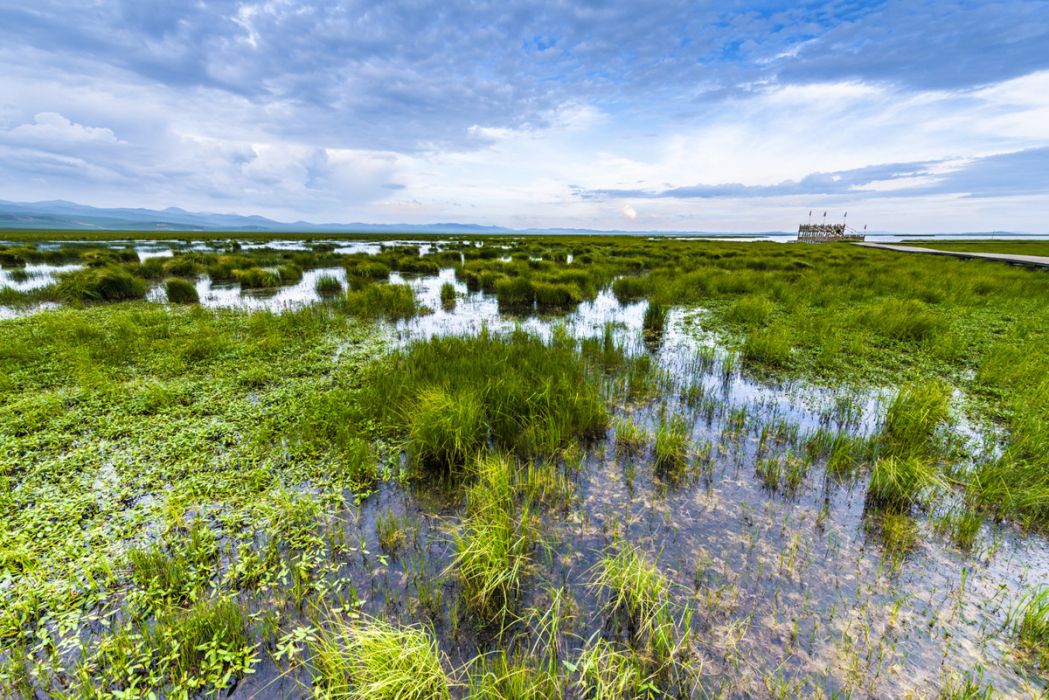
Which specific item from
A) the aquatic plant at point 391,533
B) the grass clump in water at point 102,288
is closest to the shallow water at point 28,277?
the grass clump in water at point 102,288

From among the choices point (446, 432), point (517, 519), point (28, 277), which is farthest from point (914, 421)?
point (28, 277)

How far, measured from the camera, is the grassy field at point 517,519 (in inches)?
109

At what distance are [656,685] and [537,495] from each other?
2137 mm

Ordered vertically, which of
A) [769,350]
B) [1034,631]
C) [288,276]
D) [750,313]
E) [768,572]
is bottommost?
[768,572]

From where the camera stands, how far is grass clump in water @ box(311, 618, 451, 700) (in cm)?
237

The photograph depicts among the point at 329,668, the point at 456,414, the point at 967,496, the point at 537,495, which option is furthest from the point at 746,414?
the point at 329,668

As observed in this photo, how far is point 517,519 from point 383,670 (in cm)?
191

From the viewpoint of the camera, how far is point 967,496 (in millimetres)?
4352

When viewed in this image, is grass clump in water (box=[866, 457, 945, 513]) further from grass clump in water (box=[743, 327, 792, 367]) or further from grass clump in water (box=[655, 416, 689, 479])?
grass clump in water (box=[743, 327, 792, 367])

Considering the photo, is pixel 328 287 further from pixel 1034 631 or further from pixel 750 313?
pixel 1034 631

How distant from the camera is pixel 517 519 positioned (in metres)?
4.13

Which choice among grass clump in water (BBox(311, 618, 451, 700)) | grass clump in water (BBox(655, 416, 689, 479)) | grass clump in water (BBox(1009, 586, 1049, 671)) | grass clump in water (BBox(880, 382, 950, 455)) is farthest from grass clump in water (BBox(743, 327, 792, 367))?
grass clump in water (BBox(311, 618, 451, 700))

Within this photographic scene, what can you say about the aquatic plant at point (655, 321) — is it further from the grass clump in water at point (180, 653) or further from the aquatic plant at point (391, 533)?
the grass clump in water at point (180, 653)

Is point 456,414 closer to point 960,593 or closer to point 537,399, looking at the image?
point 537,399
